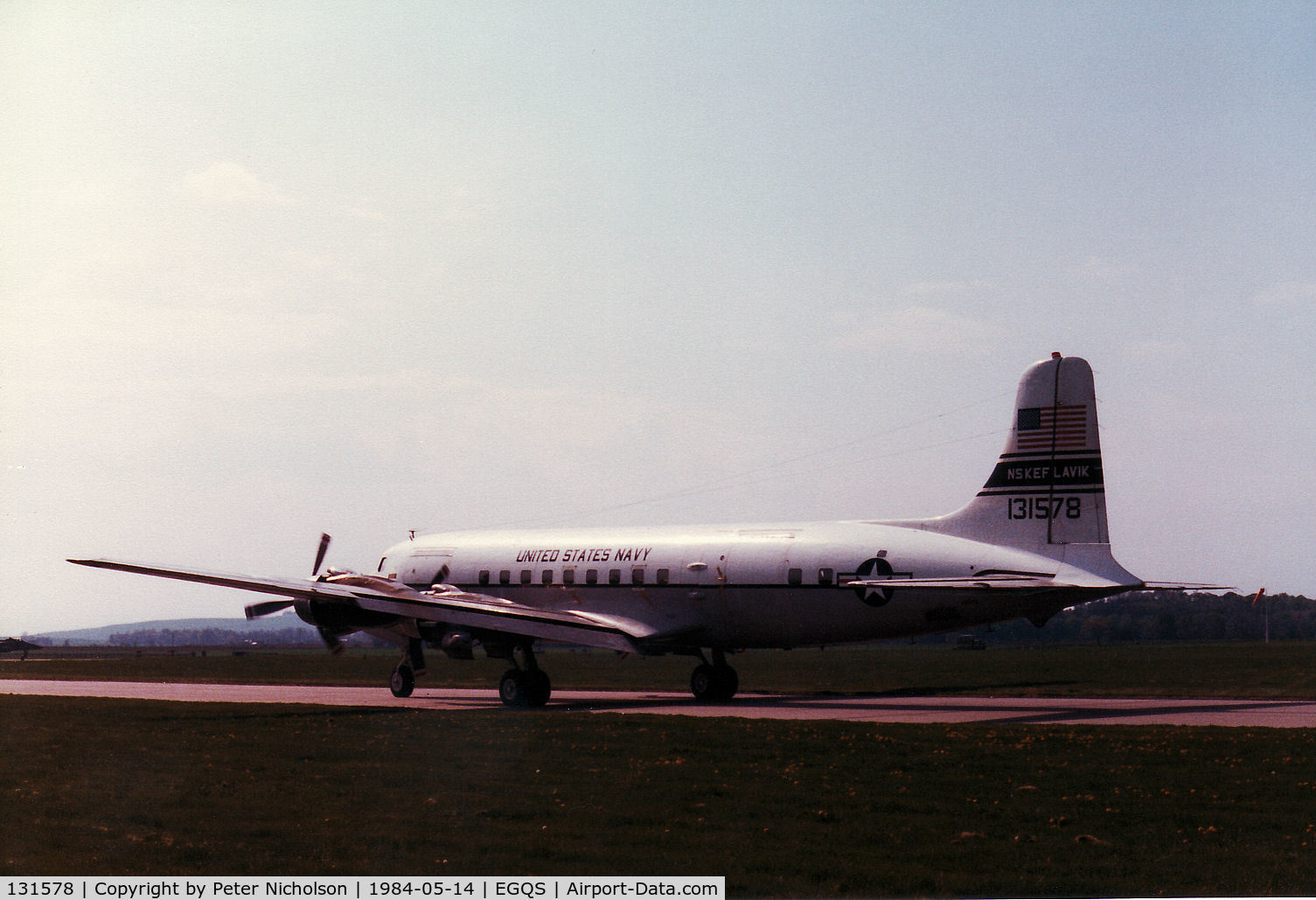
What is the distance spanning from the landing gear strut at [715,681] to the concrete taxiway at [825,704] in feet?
1.41

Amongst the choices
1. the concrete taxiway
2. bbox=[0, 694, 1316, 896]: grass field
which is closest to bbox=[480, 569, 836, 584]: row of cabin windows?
the concrete taxiway

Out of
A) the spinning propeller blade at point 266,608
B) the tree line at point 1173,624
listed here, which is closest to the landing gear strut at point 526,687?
the spinning propeller blade at point 266,608

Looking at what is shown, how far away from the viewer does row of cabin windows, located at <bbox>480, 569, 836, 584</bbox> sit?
3362 cm

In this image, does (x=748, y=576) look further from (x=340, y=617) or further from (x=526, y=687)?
(x=340, y=617)

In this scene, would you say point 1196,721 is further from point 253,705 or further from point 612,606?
point 253,705

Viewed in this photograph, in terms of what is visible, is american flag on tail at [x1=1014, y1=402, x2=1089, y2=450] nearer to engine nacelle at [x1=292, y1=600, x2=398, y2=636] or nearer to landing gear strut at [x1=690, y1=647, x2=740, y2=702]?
landing gear strut at [x1=690, y1=647, x2=740, y2=702]

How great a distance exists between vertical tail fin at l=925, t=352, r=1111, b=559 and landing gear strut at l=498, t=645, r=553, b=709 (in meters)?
12.1

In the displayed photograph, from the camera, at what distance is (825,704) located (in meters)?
34.2

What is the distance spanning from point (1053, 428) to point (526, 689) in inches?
603

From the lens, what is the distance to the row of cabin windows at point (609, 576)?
110 feet

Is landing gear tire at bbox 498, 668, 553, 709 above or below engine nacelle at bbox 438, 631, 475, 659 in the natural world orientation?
below

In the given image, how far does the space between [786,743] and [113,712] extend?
719 inches

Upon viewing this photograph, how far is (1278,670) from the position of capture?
4666cm
